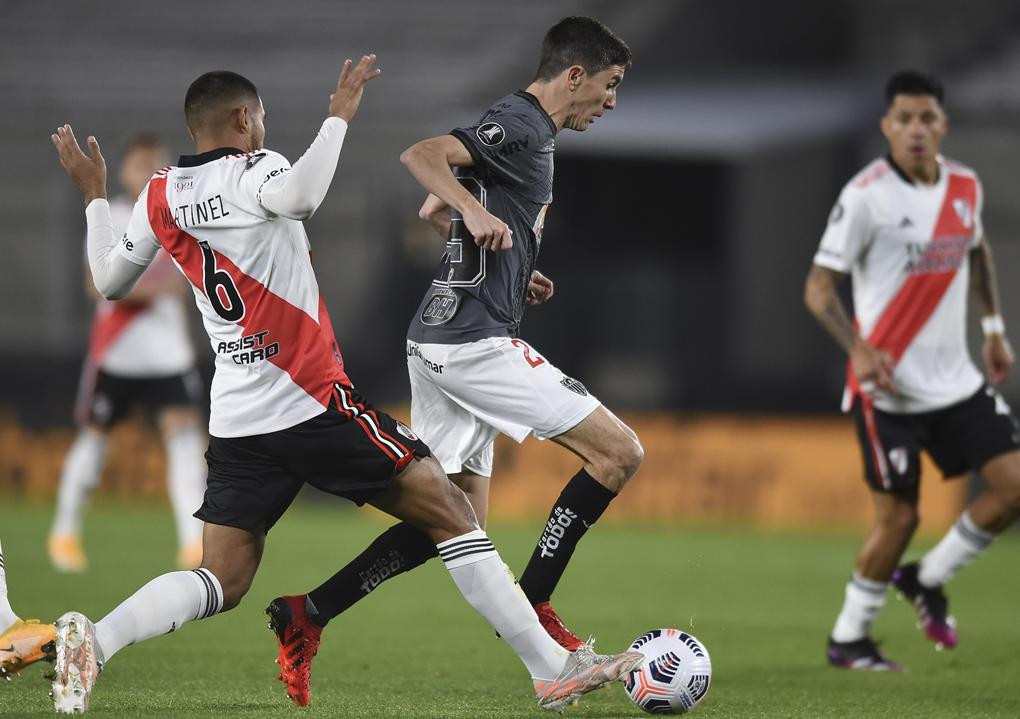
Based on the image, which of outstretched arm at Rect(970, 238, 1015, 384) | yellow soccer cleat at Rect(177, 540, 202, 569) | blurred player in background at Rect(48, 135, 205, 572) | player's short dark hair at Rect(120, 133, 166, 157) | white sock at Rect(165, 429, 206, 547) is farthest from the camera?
blurred player in background at Rect(48, 135, 205, 572)

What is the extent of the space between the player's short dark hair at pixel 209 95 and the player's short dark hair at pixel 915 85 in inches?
125

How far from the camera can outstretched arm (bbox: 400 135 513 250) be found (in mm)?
4684

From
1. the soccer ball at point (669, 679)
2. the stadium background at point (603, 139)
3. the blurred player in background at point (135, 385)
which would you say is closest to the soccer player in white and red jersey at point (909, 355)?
the soccer ball at point (669, 679)

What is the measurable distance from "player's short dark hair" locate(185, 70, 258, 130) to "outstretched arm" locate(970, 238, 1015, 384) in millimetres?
3682

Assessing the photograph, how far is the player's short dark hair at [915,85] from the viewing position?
658cm

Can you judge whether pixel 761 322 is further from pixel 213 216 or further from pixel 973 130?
pixel 213 216

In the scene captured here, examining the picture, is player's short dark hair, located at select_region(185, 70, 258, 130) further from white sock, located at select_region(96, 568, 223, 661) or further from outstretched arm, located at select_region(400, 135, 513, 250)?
white sock, located at select_region(96, 568, 223, 661)

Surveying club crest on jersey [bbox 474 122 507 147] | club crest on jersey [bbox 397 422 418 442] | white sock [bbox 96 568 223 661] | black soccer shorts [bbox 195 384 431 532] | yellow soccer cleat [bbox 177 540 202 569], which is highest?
club crest on jersey [bbox 474 122 507 147]

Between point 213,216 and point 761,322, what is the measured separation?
16939 mm

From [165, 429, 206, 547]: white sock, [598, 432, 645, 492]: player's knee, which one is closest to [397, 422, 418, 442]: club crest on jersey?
[598, 432, 645, 492]: player's knee

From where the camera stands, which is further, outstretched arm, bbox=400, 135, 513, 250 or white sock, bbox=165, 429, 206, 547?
white sock, bbox=165, 429, 206, 547

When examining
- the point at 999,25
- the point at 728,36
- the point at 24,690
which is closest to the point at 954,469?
the point at 24,690

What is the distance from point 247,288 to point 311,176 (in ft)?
1.53

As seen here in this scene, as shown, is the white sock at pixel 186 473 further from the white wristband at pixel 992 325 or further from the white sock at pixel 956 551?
the white wristband at pixel 992 325
